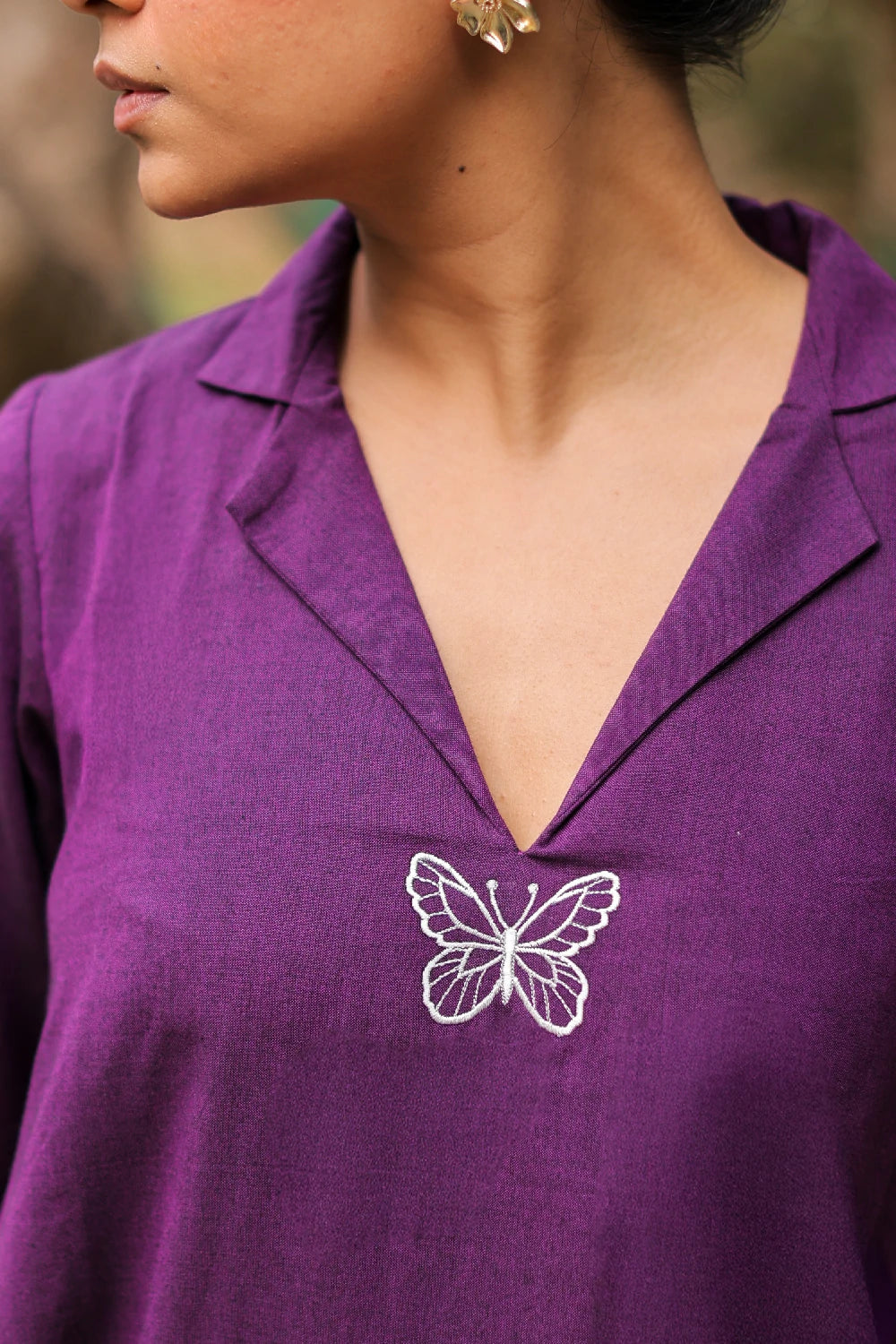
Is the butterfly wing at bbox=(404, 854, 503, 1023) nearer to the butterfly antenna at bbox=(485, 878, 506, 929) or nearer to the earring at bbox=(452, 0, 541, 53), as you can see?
the butterfly antenna at bbox=(485, 878, 506, 929)

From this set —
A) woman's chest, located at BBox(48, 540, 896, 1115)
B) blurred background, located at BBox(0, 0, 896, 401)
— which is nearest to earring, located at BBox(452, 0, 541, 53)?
woman's chest, located at BBox(48, 540, 896, 1115)

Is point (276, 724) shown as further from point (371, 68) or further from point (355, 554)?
point (371, 68)

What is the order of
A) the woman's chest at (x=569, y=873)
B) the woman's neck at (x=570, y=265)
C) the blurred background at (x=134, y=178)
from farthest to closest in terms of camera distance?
1. the blurred background at (x=134, y=178)
2. the woman's neck at (x=570, y=265)
3. the woman's chest at (x=569, y=873)

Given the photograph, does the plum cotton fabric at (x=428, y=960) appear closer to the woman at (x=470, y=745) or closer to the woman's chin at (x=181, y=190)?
the woman at (x=470, y=745)

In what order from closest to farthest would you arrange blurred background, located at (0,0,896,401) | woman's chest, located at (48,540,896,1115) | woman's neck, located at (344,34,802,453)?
woman's chest, located at (48,540,896,1115), woman's neck, located at (344,34,802,453), blurred background, located at (0,0,896,401)

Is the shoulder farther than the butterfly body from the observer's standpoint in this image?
Yes

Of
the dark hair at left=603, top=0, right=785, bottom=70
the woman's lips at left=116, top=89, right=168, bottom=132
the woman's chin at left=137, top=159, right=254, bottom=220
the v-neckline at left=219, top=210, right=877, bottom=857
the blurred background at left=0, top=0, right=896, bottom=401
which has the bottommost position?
the blurred background at left=0, top=0, right=896, bottom=401

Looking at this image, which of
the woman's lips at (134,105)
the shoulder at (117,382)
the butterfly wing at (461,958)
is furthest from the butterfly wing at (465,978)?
the woman's lips at (134,105)

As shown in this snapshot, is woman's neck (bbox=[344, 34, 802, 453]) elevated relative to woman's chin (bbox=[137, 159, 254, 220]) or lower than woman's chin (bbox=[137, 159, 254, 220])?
lower
